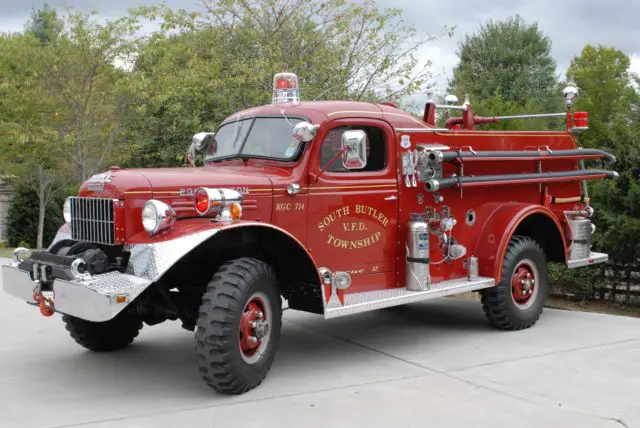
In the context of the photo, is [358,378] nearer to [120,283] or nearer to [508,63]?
[120,283]

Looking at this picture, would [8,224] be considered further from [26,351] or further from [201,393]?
[201,393]

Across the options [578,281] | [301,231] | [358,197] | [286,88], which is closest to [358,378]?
[301,231]

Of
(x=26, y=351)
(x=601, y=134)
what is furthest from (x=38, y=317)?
(x=601, y=134)

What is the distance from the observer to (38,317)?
26.8 ft

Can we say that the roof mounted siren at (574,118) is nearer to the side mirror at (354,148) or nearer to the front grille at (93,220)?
the side mirror at (354,148)

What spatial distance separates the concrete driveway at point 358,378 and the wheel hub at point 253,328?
0.30 meters

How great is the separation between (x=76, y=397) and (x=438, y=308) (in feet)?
15.3

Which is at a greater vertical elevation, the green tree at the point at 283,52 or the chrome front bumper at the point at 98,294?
the green tree at the point at 283,52

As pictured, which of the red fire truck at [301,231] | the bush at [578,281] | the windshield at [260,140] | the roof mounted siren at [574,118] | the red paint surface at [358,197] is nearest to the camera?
the red fire truck at [301,231]

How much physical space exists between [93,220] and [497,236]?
148 inches

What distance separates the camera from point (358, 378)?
5703 mm

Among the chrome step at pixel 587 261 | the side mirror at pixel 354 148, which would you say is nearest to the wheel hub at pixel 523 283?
the chrome step at pixel 587 261

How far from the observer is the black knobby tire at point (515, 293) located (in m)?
7.24

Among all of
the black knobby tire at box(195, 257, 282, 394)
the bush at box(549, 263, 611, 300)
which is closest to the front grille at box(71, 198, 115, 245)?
the black knobby tire at box(195, 257, 282, 394)
